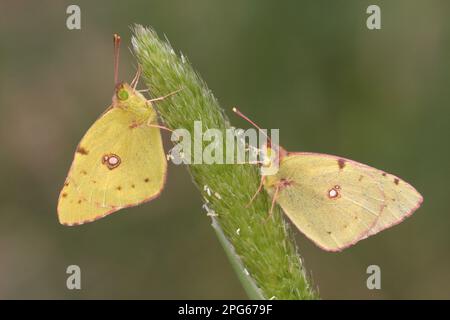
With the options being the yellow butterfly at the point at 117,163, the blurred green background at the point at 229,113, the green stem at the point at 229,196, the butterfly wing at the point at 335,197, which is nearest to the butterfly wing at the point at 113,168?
the yellow butterfly at the point at 117,163

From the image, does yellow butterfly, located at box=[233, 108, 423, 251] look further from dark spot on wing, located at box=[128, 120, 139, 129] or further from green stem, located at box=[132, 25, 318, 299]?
dark spot on wing, located at box=[128, 120, 139, 129]

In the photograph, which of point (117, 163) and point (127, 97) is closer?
point (127, 97)

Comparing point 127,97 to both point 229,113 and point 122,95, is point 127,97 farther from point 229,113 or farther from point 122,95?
point 229,113

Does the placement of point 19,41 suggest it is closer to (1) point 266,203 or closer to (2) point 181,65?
(2) point 181,65

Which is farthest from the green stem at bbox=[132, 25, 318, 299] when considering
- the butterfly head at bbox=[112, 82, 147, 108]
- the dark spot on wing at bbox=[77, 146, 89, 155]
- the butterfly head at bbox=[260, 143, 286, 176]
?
the dark spot on wing at bbox=[77, 146, 89, 155]

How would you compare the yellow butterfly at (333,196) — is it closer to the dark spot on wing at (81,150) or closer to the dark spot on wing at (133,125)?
the dark spot on wing at (133,125)

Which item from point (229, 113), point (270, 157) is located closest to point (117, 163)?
point (270, 157)
